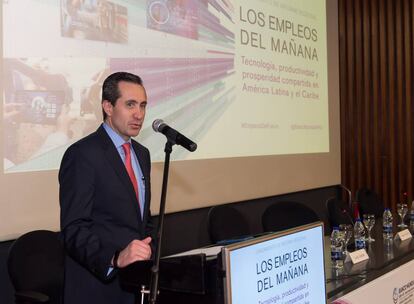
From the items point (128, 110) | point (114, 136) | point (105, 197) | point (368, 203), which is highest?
point (128, 110)

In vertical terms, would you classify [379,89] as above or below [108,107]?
above

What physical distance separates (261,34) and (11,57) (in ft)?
7.79

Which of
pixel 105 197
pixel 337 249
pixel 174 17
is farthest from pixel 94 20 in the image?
pixel 337 249

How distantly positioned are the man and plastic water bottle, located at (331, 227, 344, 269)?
3.47 ft

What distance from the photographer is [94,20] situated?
324 centimetres

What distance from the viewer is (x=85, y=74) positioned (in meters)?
3.20

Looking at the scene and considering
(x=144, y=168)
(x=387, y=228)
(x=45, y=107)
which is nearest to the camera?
(x=144, y=168)

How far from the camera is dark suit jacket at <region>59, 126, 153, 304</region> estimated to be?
1.99m

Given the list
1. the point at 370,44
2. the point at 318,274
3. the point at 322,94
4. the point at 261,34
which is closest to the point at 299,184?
the point at 322,94

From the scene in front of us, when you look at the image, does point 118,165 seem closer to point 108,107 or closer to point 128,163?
point 128,163

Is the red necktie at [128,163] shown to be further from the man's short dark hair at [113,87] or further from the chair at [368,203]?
the chair at [368,203]

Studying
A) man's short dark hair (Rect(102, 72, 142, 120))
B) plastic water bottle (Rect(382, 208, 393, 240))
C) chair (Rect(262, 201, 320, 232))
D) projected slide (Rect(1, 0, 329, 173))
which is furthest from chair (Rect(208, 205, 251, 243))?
man's short dark hair (Rect(102, 72, 142, 120))

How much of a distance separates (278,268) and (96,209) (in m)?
0.88

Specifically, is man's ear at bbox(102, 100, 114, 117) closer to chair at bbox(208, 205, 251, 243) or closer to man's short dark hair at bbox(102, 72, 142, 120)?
man's short dark hair at bbox(102, 72, 142, 120)
